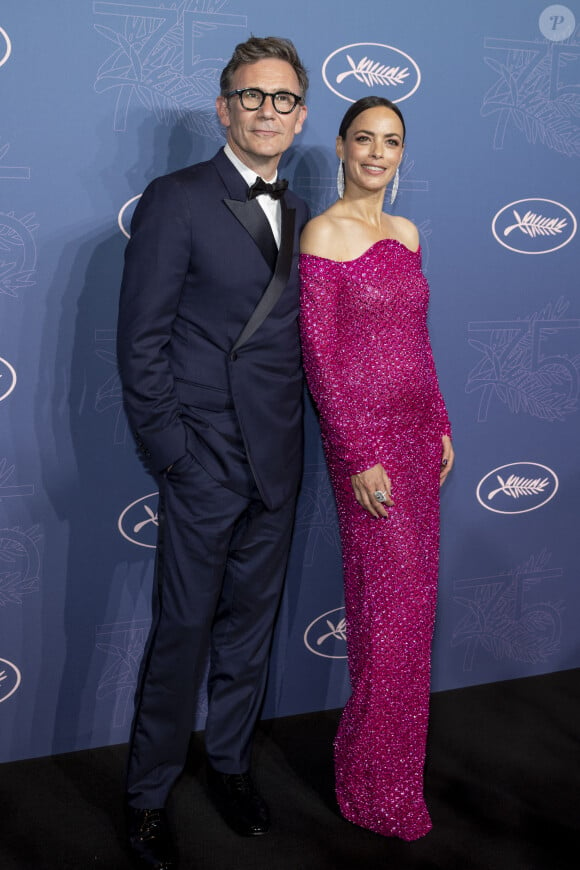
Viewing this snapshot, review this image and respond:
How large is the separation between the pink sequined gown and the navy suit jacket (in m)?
0.12

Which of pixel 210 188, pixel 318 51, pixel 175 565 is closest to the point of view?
pixel 210 188

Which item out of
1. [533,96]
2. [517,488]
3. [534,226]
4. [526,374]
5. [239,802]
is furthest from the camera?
[517,488]

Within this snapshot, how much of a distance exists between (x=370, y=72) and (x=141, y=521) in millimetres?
1470

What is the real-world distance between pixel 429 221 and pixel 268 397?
34.4 inches

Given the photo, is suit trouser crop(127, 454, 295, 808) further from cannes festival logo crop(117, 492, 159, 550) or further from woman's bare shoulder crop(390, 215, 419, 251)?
woman's bare shoulder crop(390, 215, 419, 251)

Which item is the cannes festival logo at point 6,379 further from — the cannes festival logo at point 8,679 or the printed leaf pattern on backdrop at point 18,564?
the cannes festival logo at point 8,679

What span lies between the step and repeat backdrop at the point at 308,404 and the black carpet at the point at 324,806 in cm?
16

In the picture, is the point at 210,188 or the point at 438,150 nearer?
the point at 210,188

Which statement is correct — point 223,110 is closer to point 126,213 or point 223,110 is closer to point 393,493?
point 126,213

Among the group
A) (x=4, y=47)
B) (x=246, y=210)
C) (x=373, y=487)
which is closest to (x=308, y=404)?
(x=373, y=487)

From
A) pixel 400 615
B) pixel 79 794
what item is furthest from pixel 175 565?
pixel 79 794

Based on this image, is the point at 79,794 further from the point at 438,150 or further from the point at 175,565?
the point at 438,150

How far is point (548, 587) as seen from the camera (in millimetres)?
3240

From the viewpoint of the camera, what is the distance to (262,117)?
6.97 feet
